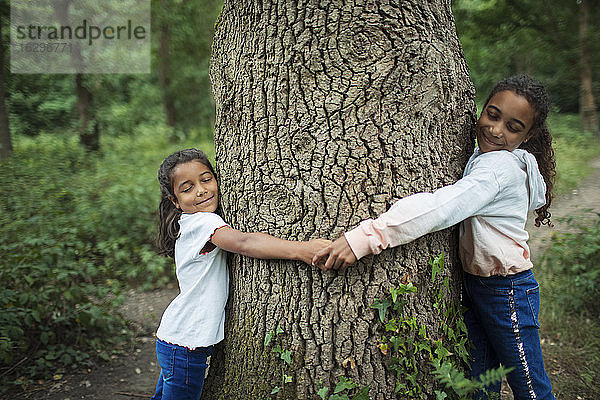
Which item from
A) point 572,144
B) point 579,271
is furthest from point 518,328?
point 572,144

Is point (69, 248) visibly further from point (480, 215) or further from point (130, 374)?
point (480, 215)

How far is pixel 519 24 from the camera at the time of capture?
22.2 ft

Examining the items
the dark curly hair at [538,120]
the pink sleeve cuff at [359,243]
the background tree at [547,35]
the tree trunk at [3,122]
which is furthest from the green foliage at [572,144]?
the tree trunk at [3,122]

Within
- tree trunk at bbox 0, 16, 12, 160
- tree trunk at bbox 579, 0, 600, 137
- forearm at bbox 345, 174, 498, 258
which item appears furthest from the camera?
tree trunk at bbox 0, 16, 12, 160

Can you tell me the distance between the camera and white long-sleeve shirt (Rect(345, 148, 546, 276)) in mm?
Result: 2082

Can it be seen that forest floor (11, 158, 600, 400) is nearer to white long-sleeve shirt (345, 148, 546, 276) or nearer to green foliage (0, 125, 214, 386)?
green foliage (0, 125, 214, 386)

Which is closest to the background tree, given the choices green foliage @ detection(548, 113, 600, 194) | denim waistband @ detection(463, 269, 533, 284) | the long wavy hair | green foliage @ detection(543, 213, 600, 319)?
green foliage @ detection(543, 213, 600, 319)

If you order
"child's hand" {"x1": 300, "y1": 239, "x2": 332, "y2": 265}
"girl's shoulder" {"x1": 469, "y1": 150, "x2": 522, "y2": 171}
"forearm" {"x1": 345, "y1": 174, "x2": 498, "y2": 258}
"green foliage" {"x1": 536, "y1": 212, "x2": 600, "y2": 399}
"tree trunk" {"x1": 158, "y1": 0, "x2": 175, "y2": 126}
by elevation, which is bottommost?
"green foliage" {"x1": 536, "y1": 212, "x2": 600, "y2": 399}

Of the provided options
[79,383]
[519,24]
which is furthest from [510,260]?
[519,24]

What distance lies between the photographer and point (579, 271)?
4539 mm

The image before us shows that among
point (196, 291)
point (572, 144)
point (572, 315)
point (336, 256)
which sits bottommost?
point (572, 315)

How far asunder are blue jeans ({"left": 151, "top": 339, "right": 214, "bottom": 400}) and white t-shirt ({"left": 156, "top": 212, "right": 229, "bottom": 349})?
59mm

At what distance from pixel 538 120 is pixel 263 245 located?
1.41 meters

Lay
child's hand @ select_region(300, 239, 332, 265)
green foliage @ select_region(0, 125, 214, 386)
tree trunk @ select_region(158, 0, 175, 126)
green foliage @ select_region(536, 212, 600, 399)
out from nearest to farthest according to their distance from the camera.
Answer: child's hand @ select_region(300, 239, 332, 265), green foliage @ select_region(536, 212, 600, 399), green foliage @ select_region(0, 125, 214, 386), tree trunk @ select_region(158, 0, 175, 126)
